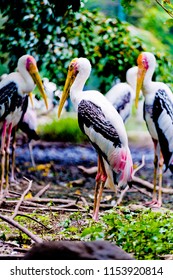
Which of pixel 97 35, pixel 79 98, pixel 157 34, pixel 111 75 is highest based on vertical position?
pixel 79 98

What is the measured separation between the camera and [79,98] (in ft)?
20.9

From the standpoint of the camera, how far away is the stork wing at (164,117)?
7316 millimetres

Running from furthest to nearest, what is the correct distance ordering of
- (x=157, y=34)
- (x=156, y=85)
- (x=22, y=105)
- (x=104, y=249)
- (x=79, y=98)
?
(x=157, y=34)
(x=22, y=105)
(x=156, y=85)
(x=79, y=98)
(x=104, y=249)

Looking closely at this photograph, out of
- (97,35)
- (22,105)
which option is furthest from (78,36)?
(22,105)

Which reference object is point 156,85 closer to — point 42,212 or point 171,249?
point 42,212

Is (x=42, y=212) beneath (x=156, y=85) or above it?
beneath

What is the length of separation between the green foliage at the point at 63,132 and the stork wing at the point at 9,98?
7.14m

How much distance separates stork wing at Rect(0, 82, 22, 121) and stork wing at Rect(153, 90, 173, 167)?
4.84 ft

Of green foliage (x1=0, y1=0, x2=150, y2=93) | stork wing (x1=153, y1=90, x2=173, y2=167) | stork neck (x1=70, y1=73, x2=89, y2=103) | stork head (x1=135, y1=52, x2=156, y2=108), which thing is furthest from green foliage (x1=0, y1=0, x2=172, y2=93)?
stork neck (x1=70, y1=73, x2=89, y2=103)

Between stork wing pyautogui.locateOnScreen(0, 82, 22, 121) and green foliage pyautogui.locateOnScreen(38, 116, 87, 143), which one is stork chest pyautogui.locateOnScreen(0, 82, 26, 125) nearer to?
stork wing pyautogui.locateOnScreen(0, 82, 22, 121)

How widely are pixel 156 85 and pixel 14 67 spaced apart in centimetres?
248

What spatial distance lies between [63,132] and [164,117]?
7739mm

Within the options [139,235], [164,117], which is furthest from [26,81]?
[139,235]

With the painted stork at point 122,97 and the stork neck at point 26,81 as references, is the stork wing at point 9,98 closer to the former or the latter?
the stork neck at point 26,81
